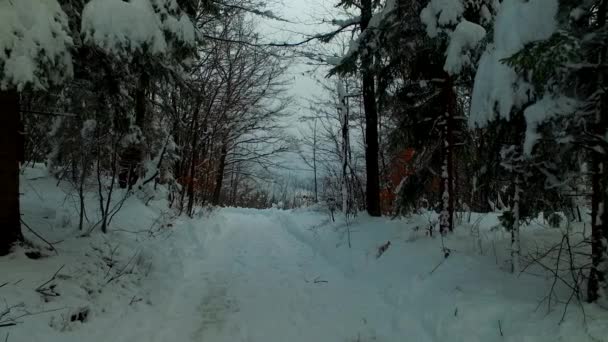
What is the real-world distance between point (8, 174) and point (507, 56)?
221 inches

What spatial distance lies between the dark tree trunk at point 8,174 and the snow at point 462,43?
570cm

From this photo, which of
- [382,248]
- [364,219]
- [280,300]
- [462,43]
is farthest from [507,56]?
[364,219]

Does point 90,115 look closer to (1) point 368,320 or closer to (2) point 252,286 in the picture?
(2) point 252,286

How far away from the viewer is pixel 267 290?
5.58 m

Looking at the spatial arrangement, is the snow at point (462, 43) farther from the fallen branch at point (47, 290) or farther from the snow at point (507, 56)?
the fallen branch at point (47, 290)

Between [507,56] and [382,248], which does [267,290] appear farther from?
[507,56]

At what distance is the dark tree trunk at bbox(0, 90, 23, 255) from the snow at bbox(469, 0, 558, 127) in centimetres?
531

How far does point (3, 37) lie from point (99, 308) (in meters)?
2.82

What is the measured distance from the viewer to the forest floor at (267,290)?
3.31 metres

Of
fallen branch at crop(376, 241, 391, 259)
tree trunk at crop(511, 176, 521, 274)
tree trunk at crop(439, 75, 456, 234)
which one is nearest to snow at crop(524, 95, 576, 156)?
tree trunk at crop(511, 176, 521, 274)

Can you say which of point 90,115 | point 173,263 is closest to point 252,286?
point 173,263

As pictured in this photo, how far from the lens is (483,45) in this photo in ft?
16.9

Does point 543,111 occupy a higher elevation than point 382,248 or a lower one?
higher

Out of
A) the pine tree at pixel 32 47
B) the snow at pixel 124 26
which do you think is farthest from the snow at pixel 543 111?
the pine tree at pixel 32 47
